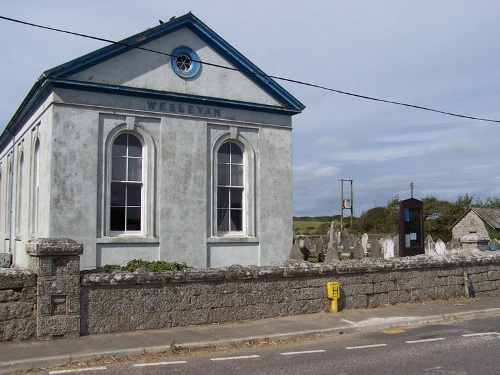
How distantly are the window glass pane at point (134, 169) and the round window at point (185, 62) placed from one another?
8.66ft

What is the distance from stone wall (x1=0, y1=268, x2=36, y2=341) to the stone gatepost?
0.38 feet

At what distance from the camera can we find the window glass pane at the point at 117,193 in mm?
14539

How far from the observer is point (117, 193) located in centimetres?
1465

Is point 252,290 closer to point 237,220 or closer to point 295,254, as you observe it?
point 237,220

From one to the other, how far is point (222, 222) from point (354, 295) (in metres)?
4.74

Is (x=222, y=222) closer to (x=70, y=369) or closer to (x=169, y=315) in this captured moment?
(x=169, y=315)

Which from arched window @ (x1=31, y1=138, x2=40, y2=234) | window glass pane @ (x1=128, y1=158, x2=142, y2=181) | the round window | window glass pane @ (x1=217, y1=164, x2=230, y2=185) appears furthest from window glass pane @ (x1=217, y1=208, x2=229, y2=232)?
arched window @ (x1=31, y1=138, x2=40, y2=234)

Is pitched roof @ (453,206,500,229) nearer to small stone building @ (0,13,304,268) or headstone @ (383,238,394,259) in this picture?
headstone @ (383,238,394,259)

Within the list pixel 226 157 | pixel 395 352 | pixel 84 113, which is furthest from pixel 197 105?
pixel 395 352

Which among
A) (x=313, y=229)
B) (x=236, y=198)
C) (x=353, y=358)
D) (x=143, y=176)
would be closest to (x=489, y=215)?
(x=313, y=229)

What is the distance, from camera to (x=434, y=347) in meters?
9.52

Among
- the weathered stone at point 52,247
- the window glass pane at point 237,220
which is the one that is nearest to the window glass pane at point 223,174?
the window glass pane at point 237,220

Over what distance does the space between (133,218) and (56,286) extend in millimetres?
5462

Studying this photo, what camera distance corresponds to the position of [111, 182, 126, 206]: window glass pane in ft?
47.7
